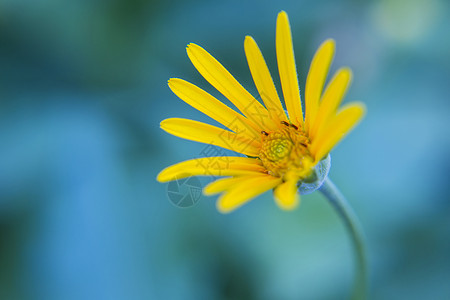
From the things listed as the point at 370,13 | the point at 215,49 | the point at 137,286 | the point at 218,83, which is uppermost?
the point at 215,49

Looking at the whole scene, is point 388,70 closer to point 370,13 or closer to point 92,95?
point 370,13

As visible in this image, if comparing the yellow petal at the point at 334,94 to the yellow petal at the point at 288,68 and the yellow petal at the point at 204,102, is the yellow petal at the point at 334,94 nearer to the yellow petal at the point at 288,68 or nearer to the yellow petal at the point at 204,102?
the yellow petal at the point at 288,68

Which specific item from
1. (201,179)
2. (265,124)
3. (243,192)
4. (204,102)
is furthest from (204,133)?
(201,179)

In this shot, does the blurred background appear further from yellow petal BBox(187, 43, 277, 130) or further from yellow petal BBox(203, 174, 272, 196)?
yellow petal BBox(203, 174, 272, 196)

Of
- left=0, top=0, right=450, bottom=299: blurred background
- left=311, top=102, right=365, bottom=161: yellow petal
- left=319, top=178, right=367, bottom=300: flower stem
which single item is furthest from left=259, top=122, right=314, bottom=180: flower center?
left=0, top=0, right=450, bottom=299: blurred background

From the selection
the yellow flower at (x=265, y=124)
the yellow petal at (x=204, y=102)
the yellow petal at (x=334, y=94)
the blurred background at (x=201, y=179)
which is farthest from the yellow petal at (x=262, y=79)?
the blurred background at (x=201, y=179)

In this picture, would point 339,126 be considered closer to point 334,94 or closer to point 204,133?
point 334,94

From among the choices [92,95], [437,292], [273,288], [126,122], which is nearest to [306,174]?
[273,288]
